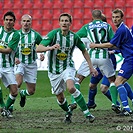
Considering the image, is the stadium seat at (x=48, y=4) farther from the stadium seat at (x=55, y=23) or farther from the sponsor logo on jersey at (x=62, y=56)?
the sponsor logo on jersey at (x=62, y=56)

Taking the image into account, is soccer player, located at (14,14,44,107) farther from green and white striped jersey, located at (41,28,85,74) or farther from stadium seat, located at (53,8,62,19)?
stadium seat, located at (53,8,62,19)

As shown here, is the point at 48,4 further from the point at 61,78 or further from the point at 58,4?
the point at 61,78

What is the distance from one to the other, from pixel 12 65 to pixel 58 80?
3.87 ft

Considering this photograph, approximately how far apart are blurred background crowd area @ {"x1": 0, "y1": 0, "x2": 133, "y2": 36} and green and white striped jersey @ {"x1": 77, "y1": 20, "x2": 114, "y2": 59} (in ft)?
37.3

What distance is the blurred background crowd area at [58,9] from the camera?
21438 mm

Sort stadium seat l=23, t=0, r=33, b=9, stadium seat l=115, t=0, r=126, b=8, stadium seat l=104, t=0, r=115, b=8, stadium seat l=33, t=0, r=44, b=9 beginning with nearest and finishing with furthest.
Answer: stadium seat l=115, t=0, r=126, b=8 < stadium seat l=104, t=0, r=115, b=8 < stadium seat l=33, t=0, r=44, b=9 < stadium seat l=23, t=0, r=33, b=9

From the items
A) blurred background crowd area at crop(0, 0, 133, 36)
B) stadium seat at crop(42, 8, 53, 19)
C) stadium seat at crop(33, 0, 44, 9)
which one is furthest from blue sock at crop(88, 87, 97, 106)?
stadium seat at crop(33, 0, 44, 9)

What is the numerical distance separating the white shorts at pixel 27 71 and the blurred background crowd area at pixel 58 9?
11398 millimetres

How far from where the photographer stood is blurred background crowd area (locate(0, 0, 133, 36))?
2144 cm

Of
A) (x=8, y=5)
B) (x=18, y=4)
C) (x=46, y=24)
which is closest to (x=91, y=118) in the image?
(x=46, y=24)

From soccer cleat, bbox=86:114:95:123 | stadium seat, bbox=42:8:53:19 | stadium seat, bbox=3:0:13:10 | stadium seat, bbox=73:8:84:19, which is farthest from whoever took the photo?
stadium seat, bbox=3:0:13:10

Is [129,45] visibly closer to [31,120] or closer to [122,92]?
[122,92]

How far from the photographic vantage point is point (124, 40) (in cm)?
877

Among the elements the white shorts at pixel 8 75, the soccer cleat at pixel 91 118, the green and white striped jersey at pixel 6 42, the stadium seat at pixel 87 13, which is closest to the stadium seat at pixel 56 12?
the stadium seat at pixel 87 13
